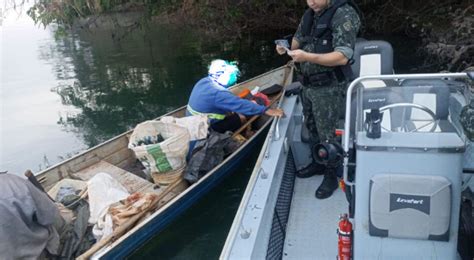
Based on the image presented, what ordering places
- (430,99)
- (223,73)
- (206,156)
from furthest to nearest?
(223,73) < (206,156) < (430,99)

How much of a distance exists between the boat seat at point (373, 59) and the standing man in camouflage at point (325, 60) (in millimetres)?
594

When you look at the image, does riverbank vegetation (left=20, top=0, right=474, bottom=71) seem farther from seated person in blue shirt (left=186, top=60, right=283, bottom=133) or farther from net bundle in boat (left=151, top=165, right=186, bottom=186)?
net bundle in boat (left=151, top=165, right=186, bottom=186)

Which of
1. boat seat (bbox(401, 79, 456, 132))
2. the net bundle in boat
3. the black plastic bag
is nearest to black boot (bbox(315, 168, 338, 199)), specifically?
boat seat (bbox(401, 79, 456, 132))

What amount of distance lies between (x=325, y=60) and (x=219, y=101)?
181 cm

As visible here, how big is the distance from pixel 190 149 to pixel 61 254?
5.41 feet

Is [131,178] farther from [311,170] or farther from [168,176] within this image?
[311,170]

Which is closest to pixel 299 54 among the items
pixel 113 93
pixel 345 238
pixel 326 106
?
pixel 326 106

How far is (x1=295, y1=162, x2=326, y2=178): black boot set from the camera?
3.65 m

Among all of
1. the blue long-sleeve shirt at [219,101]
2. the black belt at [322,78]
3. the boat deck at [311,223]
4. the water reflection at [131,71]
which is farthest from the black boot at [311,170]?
the water reflection at [131,71]

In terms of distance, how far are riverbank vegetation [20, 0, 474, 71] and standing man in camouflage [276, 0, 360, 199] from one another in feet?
16.3

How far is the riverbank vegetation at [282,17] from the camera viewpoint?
736cm

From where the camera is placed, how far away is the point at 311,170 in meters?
3.66

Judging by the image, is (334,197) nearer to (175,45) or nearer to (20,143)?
(20,143)

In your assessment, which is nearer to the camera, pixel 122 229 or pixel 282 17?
pixel 122 229
